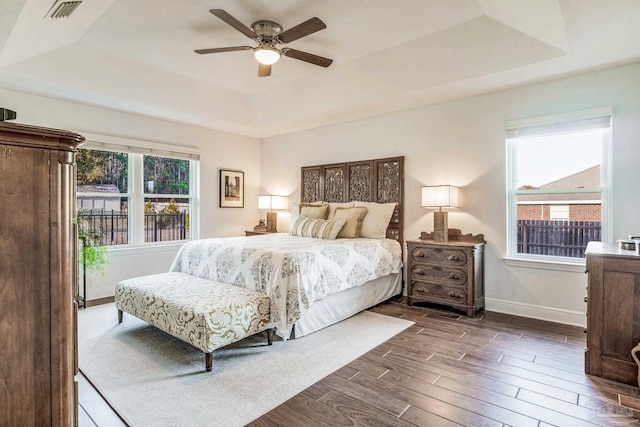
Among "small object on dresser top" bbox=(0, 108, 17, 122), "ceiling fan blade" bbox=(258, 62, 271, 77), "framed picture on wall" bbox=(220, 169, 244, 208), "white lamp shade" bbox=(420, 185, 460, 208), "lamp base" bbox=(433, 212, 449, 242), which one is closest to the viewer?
"small object on dresser top" bbox=(0, 108, 17, 122)

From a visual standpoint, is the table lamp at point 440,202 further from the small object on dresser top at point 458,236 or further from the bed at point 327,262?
the bed at point 327,262

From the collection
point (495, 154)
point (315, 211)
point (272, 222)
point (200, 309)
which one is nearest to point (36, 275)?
point (200, 309)

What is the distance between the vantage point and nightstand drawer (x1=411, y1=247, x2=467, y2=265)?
376 cm

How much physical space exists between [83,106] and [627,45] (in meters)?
5.70

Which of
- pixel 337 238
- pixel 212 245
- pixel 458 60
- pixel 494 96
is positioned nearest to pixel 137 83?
pixel 212 245

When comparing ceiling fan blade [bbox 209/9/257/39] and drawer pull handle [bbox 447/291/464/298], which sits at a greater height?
ceiling fan blade [bbox 209/9/257/39]

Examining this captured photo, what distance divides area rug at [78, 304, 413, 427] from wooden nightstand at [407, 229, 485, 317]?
635 mm

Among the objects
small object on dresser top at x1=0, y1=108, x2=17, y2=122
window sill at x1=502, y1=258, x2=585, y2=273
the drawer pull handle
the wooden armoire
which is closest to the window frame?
small object on dresser top at x1=0, y1=108, x2=17, y2=122

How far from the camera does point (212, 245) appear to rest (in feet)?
12.1

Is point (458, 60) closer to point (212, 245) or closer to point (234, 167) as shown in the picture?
point (212, 245)

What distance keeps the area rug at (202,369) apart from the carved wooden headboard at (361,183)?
1751mm

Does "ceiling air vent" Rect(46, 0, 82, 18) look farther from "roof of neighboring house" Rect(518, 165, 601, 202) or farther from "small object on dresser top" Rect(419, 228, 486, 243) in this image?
"roof of neighboring house" Rect(518, 165, 601, 202)

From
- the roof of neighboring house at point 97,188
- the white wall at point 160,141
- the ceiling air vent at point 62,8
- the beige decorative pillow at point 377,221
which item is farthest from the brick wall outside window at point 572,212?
the roof of neighboring house at point 97,188

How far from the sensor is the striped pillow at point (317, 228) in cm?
427
